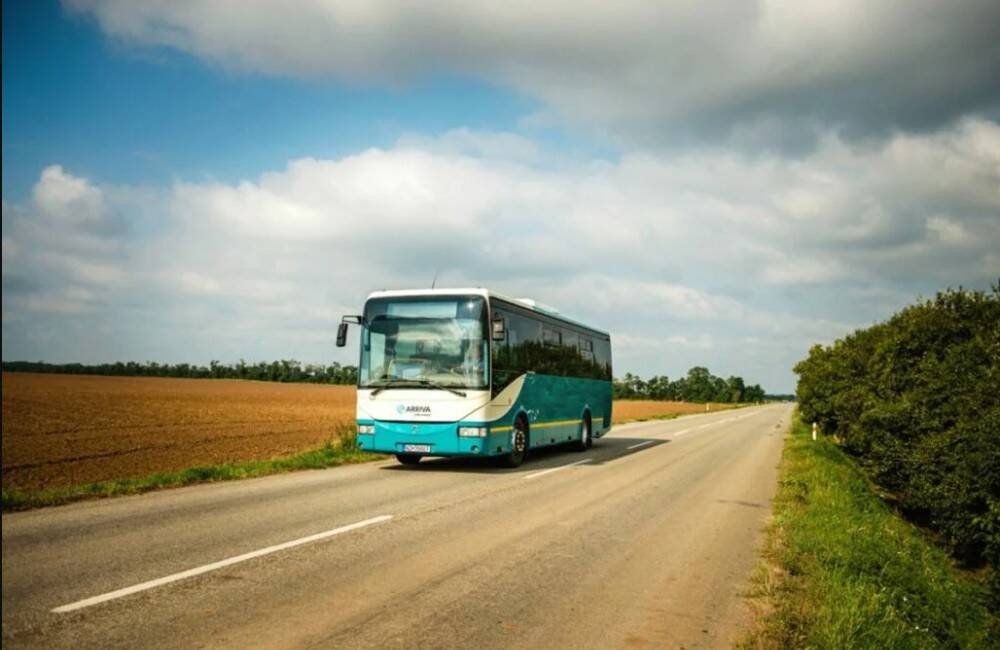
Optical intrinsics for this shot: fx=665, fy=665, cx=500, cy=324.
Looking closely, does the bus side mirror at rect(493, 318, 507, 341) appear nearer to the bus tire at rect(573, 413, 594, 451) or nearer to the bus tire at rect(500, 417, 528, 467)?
the bus tire at rect(500, 417, 528, 467)

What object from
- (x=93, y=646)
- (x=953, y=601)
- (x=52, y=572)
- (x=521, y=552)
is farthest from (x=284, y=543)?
(x=953, y=601)

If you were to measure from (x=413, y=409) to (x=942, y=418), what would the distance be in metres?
9.78

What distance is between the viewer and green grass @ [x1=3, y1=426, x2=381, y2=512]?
8.84m

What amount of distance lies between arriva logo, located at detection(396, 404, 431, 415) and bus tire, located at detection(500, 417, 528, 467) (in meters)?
2.22

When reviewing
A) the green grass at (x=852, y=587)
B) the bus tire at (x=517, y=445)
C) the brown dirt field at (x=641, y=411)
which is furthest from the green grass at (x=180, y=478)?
the brown dirt field at (x=641, y=411)

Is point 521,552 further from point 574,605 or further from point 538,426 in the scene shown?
point 538,426

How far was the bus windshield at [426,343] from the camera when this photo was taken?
12.9 metres

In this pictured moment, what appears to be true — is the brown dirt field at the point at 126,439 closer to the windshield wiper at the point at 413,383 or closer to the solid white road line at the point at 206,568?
the windshield wiper at the point at 413,383

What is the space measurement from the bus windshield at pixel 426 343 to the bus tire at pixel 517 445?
2117mm

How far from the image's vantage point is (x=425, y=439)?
12.9m

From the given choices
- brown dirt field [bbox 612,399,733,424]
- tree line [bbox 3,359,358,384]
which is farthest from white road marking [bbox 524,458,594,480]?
tree line [bbox 3,359,358,384]

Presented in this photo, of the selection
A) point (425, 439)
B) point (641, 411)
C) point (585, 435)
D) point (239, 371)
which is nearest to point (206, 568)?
point (425, 439)

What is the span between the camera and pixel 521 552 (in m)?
6.71

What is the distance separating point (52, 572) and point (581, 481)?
8.76m
